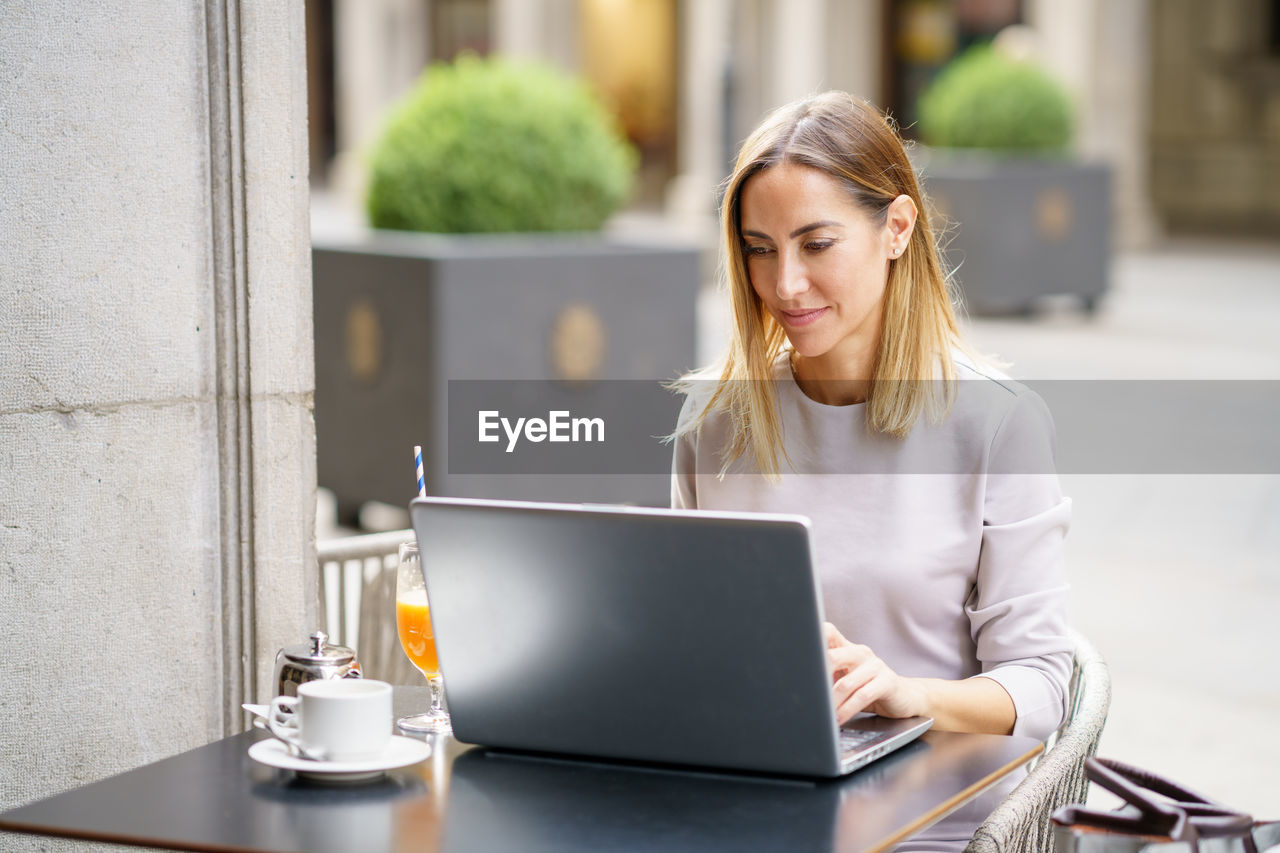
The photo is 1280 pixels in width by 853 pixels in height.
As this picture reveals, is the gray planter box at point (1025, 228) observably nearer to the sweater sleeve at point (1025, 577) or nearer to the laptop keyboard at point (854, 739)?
the sweater sleeve at point (1025, 577)

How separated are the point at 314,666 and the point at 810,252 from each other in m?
0.84

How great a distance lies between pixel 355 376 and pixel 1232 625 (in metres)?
3.32

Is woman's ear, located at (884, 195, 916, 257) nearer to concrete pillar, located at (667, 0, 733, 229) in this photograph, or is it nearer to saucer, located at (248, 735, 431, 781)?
saucer, located at (248, 735, 431, 781)

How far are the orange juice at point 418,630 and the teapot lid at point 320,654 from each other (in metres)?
0.09

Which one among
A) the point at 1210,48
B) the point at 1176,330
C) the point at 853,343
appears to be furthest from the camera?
the point at 1210,48

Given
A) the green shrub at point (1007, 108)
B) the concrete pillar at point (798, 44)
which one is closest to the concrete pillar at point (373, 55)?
the concrete pillar at point (798, 44)

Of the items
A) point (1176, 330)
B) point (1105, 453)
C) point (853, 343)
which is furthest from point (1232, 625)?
point (1176, 330)

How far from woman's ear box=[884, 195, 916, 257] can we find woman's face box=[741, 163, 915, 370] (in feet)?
0.06

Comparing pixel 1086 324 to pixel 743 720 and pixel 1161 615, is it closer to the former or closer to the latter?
pixel 1161 615

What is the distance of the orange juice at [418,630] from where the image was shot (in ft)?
6.91

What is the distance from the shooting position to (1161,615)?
549 centimetres

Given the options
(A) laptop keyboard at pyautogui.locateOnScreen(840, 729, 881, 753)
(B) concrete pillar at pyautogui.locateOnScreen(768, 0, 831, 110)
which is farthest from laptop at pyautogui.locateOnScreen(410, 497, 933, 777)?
(B) concrete pillar at pyautogui.locateOnScreen(768, 0, 831, 110)

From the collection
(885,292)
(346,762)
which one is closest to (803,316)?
(885,292)

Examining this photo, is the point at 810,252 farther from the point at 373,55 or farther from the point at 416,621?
the point at 373,55
